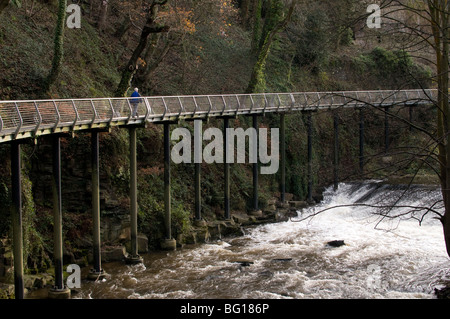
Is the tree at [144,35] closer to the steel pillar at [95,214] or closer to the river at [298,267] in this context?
the steel pillar at [95,214]

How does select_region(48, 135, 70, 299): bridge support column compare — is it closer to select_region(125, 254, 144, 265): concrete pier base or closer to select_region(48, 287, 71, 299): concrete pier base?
select_region(48, 287, 71, 299): concrete pier base

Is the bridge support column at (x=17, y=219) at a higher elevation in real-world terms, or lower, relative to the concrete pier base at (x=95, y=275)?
higher

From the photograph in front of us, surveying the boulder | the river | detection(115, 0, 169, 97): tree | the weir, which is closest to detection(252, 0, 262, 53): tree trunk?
the weir

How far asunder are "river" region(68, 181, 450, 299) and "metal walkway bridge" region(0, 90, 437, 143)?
4784 millimetres

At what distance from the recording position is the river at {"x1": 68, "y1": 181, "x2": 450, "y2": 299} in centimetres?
1617

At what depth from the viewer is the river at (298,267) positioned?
16.2m

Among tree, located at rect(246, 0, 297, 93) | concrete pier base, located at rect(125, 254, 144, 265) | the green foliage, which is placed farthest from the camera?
the green foliage

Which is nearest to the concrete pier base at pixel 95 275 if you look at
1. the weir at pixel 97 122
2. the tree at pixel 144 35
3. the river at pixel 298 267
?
the weir at pixel 97 122

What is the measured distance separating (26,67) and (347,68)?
1107 inches

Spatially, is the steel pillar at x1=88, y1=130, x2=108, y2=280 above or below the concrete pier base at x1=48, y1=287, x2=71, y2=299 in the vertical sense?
above

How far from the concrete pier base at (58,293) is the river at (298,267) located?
36cm

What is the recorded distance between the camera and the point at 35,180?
19703 mm

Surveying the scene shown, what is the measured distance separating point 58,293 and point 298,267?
7773 millimetres
